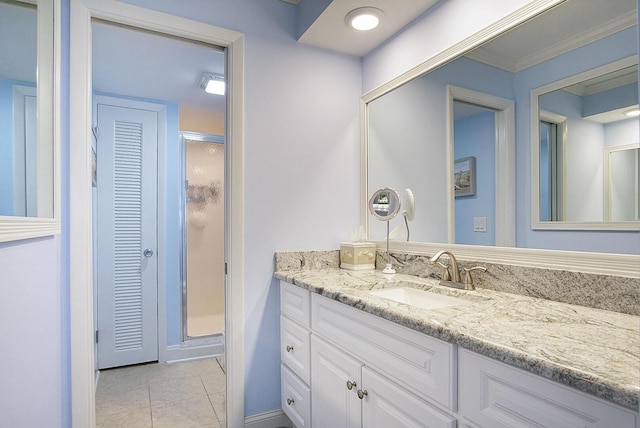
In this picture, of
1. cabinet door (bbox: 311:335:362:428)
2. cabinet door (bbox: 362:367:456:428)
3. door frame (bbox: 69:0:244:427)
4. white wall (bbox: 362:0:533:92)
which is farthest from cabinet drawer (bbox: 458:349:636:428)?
door frame (bbox: 69:0:244:427)

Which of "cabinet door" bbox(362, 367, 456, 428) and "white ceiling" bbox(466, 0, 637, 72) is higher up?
"white ceiling" bbox(466, 0, 637, 72)

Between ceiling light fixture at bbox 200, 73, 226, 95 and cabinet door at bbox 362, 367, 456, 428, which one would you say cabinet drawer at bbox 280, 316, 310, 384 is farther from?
ceiling light fixture at bbox 200, 73, 226, 95

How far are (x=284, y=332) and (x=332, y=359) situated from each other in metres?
0.54

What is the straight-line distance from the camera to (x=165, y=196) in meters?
3.04

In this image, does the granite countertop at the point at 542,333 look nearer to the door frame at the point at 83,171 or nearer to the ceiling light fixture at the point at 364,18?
the door frame at the point at 83,171

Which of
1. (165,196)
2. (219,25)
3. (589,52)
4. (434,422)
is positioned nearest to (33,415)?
(434,422)

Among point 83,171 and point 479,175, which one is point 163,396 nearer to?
point 83,171

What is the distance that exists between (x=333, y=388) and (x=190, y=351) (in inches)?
83.6

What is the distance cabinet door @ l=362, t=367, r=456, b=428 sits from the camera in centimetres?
96

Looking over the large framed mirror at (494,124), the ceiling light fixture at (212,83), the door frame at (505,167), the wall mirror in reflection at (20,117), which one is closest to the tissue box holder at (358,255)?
the large framed mirror at (494,124)

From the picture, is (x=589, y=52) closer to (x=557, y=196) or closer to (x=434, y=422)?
(x=557, y=196)

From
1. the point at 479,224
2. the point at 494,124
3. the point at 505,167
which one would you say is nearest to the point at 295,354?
the point at 479,224

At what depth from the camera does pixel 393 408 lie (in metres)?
1.11

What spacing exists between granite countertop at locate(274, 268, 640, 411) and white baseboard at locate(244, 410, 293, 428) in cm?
98
